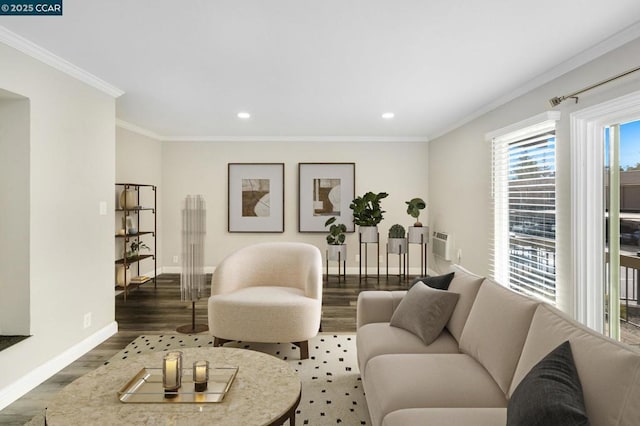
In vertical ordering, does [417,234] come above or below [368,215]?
below

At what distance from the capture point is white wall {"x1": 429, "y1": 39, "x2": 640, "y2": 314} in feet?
8.72

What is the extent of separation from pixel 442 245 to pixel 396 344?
12.3 ft

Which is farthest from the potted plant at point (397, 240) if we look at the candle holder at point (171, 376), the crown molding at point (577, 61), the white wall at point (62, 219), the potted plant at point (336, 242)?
the candle holder at point (171, 376)

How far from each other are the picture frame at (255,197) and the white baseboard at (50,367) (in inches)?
122

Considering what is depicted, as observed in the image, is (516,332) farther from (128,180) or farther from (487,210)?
(128,180)

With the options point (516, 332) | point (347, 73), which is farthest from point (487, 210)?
point (516, 332)

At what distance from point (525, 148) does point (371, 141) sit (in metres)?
3.13

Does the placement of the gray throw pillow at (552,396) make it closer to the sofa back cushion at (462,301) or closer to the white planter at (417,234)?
the sofa back cushion at (462,301)

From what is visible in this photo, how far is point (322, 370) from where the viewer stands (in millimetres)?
2934

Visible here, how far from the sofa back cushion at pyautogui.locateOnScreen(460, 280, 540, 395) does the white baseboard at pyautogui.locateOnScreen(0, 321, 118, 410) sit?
286 cm

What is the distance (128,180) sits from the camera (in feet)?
17.8

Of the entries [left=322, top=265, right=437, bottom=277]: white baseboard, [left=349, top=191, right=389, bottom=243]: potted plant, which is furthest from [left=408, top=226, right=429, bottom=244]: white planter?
[left=322, top=265, right=437, bottom=277]: white baseboard

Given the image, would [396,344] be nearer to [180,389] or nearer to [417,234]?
[180,389]

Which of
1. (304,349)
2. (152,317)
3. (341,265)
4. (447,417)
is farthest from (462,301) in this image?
(341,265)
